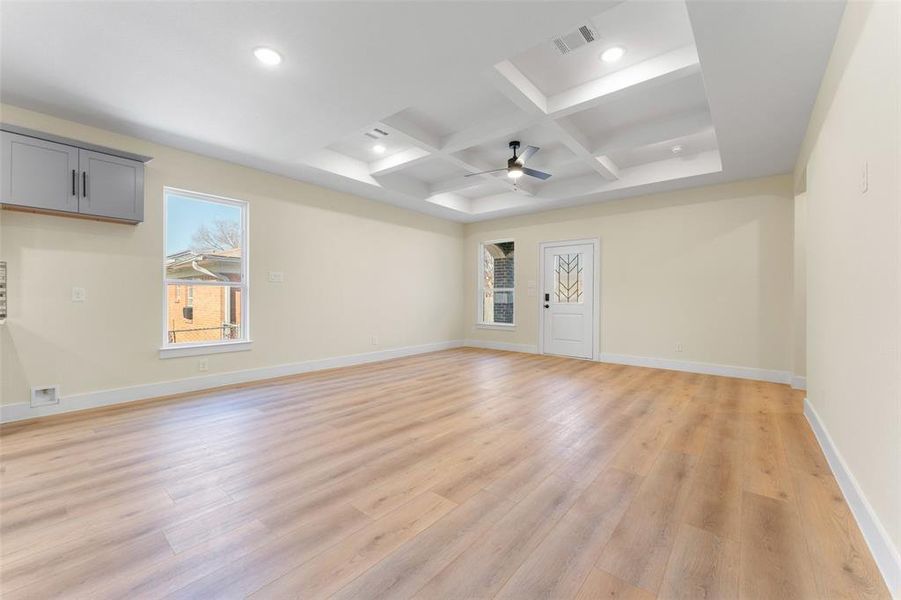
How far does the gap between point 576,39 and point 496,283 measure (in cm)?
529

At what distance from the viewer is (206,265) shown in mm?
4402

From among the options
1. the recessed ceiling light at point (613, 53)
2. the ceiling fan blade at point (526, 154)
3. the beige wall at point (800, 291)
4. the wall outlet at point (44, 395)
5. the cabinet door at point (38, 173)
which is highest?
the recessed ceiling light at point (613, 53)

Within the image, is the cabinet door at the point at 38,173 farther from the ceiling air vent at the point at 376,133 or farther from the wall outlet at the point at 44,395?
the ceiling air vent at the point at 376,133

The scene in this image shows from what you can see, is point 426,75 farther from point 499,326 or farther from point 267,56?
point 499,326

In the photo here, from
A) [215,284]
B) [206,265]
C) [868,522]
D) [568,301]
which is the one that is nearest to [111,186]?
[206,265]

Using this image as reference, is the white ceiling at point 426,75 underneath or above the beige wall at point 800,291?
above

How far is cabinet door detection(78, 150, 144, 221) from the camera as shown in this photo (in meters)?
3.39

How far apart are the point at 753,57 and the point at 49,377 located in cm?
615

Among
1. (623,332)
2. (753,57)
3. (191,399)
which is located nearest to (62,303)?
(191,399)

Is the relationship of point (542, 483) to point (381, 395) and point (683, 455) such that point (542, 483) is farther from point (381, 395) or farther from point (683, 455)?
point (381, 395)

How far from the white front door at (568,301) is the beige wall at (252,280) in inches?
83.2

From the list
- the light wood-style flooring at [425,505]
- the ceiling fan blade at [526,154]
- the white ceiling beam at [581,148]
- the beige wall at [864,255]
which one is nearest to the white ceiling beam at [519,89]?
the white ceiling beam at [581,148]

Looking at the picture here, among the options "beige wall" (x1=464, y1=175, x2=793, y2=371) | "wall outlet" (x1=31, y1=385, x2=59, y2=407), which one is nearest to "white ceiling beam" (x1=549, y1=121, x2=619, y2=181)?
"beige wall" (x1=464, y1=175, x2=793, y2=371)

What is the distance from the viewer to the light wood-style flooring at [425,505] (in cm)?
140
